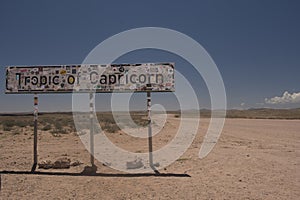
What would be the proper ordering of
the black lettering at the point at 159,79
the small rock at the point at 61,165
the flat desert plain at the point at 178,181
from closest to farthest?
the flat desert plain at the point at 178,181 → the small rock at the point at 61,165 → the black lettering at the point at 159,79

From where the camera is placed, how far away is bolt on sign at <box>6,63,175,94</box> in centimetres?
1005

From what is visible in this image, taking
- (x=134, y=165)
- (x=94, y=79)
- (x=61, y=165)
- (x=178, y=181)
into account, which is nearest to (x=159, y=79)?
(x=94, y=79)

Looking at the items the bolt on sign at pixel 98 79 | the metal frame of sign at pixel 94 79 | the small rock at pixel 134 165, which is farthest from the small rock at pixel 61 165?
the bolt on sign at pixel 98 79

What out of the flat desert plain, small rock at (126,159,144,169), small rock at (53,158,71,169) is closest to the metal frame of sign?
small rock at (126,159,144,169)

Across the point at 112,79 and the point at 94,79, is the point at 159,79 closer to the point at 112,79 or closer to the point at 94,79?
the point at 112,79

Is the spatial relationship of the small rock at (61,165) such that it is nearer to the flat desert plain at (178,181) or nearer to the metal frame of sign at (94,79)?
the flat desert plain at (178,181)

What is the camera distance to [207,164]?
9.88 metres

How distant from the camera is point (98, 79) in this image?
1011 centimetres

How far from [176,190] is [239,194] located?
1446mm

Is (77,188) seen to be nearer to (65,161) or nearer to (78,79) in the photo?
(65,161)

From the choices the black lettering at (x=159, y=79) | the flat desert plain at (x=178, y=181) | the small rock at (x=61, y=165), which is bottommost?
the flat desert plain at (x=178, y=181)

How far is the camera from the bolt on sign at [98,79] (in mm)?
10047

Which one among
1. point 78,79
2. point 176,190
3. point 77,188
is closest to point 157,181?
point 176,190

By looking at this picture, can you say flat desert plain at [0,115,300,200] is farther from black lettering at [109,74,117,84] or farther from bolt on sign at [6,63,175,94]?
black lettering at [109,74,117,84]
